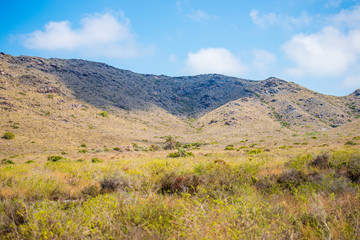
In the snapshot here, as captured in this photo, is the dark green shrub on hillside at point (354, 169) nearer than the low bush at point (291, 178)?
No

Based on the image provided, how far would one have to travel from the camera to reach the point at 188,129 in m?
65.8

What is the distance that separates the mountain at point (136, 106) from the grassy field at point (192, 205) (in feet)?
108

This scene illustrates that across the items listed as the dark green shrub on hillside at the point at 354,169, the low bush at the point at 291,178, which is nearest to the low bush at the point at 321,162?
the dark green shrub on hillside at the point at 354,169

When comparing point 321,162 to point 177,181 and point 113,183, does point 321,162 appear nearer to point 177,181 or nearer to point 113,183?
point 177,181

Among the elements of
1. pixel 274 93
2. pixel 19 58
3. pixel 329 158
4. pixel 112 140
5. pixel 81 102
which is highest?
pixel 19 58

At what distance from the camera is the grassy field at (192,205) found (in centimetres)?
306

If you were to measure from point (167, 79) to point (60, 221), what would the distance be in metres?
119

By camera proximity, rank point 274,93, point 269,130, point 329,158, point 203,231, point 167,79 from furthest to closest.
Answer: point 167,79, point 274,93, point 269,130, point 329,158, point 203,231

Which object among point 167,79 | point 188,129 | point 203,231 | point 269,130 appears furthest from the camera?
point 167,79

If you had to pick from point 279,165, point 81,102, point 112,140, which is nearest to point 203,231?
point 279,165

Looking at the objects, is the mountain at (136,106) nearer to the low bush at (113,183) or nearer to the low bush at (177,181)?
the low bush at (113,183)

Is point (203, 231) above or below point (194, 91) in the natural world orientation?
below

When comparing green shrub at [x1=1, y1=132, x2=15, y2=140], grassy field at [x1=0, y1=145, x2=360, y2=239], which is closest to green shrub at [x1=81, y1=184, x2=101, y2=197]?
grassy field at [x1=0, y1=145, x2=360, y2=239]

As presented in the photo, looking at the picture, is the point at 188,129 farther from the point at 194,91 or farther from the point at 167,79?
the point at 167,79
